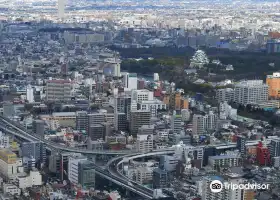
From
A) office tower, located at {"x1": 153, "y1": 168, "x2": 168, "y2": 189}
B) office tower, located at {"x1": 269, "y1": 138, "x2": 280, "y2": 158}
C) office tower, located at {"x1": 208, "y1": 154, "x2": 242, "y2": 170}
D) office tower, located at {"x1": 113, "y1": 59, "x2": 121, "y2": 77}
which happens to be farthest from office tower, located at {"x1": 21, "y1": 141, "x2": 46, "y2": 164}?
office tower, located at {"x1": 113, "y1": 59, "x2": 121, "y2": 77}

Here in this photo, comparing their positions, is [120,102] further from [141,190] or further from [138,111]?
[141,190]

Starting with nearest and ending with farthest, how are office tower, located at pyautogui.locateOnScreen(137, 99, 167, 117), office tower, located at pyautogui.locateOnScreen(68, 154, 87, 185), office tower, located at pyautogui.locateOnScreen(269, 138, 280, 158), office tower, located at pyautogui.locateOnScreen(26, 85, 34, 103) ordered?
office tower, located at pyautogui.locateOnScreen(68, 154, 87, 185)
office tower, located at pyautogui.locateOnScreen(269, 138, 280, 158)
office tower, located at pyautogui.locateOnScreen(137, 99, 167, 117)
office tower, located at pyautogui.locateOnScreen(26, 85, 34, 103)

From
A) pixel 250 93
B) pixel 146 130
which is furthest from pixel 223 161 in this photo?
pixel 250 93

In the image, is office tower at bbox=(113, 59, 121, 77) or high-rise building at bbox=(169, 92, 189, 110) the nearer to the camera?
high-rise building at bbox=(169, 92, 189, 110)

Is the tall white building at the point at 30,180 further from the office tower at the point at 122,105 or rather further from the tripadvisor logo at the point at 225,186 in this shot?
the office tower at the point at 122,105

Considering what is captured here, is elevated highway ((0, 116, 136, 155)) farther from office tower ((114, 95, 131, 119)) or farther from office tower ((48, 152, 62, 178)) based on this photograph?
office tower ((114, 95, 131, 119))

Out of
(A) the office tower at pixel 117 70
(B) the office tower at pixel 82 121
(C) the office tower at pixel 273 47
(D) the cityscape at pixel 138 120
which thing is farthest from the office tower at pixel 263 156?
(C) the office tower at pixel 273 47

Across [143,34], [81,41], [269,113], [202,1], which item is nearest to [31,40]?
[81,41]
